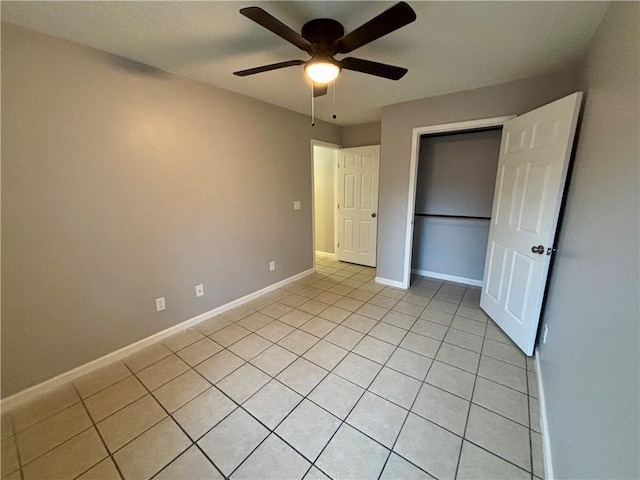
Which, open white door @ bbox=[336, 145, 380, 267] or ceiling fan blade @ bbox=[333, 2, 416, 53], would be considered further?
open white door @ bbox=[336, 145, 380, 267]

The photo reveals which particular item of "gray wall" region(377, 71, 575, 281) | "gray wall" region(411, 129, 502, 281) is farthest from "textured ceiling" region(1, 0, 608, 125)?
"gray wall" region(411, 129, 502, 281)

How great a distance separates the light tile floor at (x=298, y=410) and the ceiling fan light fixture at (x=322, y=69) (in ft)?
6.65

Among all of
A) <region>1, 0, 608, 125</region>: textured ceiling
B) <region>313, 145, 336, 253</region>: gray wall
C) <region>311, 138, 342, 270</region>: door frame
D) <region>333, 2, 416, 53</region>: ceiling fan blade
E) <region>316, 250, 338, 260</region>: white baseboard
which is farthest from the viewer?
<region>316, 250, 338, 260</region>: white baseboard

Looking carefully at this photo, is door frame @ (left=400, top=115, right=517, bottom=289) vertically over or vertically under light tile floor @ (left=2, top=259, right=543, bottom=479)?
over

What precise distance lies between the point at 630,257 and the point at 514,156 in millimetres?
1836

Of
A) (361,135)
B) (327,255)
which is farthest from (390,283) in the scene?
(361,135)

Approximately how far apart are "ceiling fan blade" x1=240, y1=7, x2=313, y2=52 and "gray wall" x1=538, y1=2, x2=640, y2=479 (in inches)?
57.7

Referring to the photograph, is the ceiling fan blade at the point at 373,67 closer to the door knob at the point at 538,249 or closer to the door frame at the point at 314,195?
the door knob at the point at 538,249

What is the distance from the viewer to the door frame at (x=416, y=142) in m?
2.66

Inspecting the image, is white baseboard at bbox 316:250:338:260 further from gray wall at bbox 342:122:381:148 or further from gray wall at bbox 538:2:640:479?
gray wall at bbox 538:2:640:479

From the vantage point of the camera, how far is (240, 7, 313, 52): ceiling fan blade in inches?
43.4

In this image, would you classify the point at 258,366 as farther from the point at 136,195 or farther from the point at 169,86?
the point at 169,86

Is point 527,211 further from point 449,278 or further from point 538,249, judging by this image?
point 449,278

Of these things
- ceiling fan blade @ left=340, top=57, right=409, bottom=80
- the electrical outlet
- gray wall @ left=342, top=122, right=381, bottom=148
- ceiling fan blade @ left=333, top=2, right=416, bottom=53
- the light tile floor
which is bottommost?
the light tile floor
